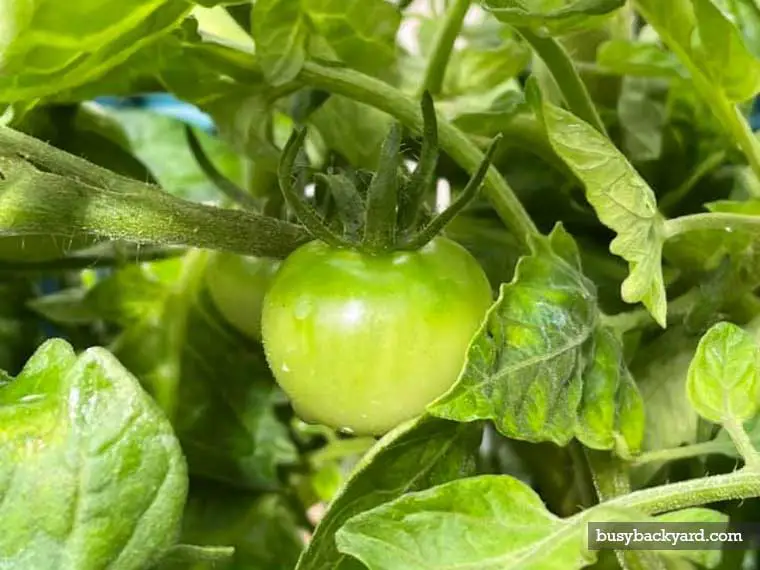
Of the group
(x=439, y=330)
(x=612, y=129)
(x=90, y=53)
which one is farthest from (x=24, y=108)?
(x=612, y=129)

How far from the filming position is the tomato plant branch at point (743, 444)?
30 cm

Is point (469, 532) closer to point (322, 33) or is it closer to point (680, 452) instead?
point (680, 452)

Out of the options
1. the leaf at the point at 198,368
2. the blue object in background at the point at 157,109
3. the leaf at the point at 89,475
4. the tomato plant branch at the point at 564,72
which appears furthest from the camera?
the blue object in background at the point at 157,109

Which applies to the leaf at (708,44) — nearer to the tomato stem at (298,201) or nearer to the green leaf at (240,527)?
the tomato stem at (298,201)

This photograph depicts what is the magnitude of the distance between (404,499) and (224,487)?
23 cm

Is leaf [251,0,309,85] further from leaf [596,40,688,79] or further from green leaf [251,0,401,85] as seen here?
leaf [596,40,688,79]

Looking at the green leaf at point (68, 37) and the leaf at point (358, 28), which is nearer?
the green leaf at point (68, 37)

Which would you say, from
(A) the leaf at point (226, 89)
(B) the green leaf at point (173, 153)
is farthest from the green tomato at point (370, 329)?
(B) the green leaf at point (173, 153)

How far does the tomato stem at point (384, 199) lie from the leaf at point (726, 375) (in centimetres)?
11

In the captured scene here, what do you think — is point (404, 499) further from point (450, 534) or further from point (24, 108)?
point (24, 108)

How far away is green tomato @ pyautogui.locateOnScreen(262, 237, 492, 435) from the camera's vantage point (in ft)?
1.01

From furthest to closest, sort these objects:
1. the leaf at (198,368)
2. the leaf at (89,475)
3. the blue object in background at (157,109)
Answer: the blue object in background at (157,109) < the leaf at (198,368) < the leaf at (89,475)

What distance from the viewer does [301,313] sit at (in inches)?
12.4

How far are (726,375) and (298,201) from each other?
5.7 inches
